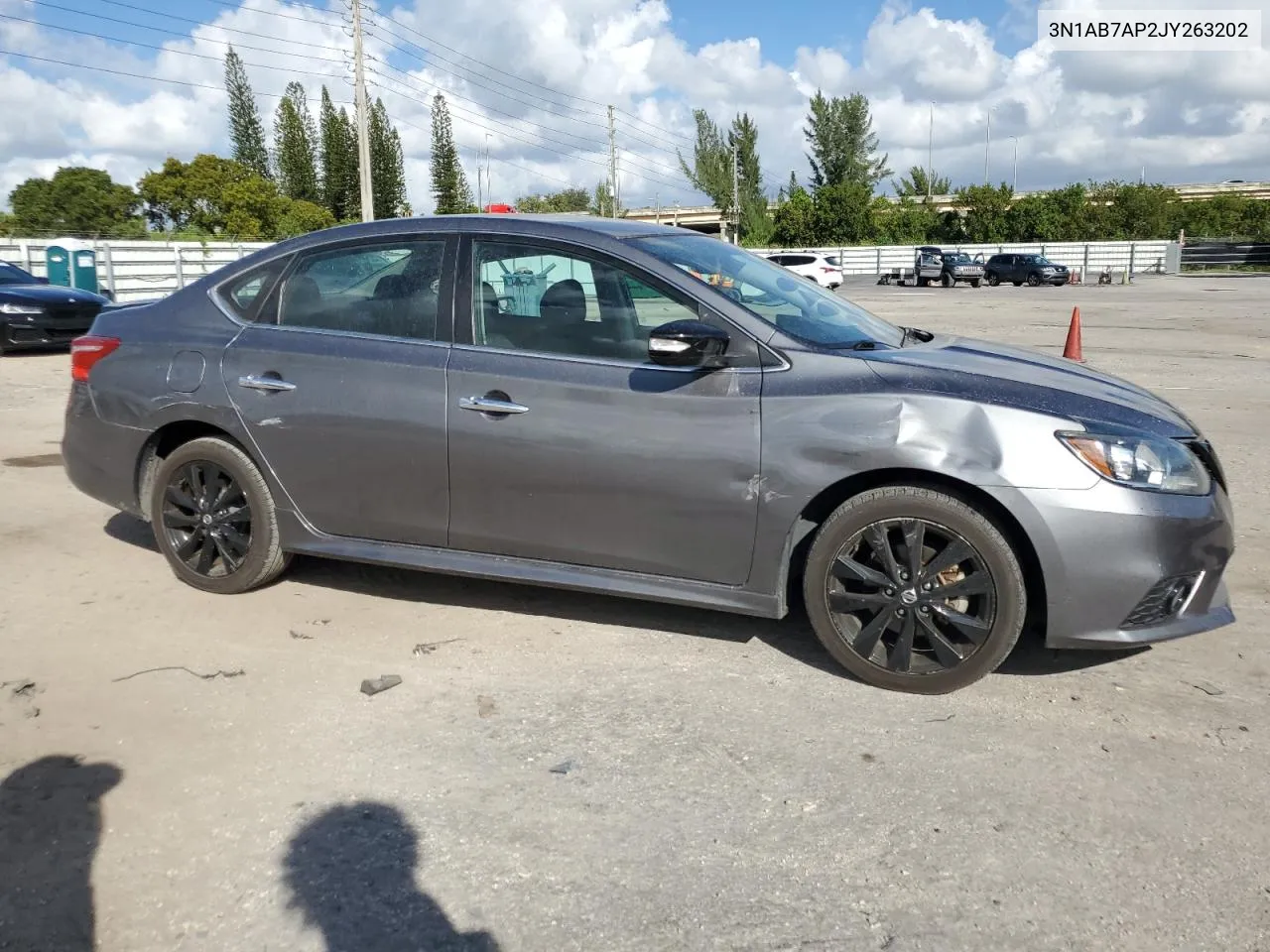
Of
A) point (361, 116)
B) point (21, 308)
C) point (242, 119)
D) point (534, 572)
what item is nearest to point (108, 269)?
point (21, 308)

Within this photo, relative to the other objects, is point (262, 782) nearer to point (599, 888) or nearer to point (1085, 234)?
point (599, 888)

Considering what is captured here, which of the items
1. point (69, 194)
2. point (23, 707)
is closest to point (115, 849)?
point (23, 707)

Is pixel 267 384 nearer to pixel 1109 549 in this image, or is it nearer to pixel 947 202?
pixel 1109 549

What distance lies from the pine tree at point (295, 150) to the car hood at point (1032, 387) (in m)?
84.8

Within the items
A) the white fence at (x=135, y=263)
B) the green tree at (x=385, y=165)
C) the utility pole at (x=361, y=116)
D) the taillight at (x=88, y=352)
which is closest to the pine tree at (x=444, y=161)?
the green tree at (x=385, y=165)

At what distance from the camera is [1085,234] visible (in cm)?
6831

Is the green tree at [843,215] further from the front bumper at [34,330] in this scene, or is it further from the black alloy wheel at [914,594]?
the black alloy wheel at [914,594]

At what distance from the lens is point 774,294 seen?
447 cm

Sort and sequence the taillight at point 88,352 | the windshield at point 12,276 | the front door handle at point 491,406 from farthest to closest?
1. the windshield at point 12,276
2. the taillight at point 88,352
3. the front door handle at point 491,406

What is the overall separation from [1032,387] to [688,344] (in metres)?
1.23

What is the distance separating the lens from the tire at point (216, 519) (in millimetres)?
4785

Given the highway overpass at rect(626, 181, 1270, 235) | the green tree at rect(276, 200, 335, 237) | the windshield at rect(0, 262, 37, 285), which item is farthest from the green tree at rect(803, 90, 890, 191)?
the windshield at rect(0, 262, 37, 285)

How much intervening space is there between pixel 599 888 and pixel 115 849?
4.38ft

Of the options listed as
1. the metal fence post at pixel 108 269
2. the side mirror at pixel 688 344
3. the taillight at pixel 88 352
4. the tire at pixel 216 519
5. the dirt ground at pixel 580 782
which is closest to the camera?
the dirt ground at pixel 580 782
